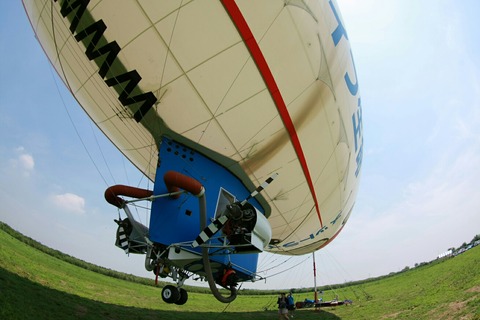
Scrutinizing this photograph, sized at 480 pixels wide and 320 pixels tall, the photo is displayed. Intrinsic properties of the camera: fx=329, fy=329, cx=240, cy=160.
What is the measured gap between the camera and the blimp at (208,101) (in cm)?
629

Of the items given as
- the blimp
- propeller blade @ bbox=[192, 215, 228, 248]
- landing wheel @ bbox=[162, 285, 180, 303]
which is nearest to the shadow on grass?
→ the blimp

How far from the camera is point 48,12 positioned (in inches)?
301

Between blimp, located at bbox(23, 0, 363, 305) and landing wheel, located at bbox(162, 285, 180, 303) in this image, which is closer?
blimp, located at bbox(23, 0, 363, 305)

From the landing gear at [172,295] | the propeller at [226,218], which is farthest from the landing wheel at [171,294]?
the propeller at [226,218]

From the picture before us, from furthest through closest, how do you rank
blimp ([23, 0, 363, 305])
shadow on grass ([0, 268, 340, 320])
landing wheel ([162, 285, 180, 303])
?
landing wheel ([162, 285, 180, 303]), shadow on grass ([0, 268, 340, 320]), blimp ([23, 0, 363, 305])

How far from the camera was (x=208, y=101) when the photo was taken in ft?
22.4

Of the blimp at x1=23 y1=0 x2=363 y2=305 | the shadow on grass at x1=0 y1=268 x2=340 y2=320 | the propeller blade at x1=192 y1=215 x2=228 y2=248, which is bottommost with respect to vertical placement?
the shadow on grass at x1=0 y1=268 x2=340 y2=320

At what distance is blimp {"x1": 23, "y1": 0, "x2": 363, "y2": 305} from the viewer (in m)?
6.29

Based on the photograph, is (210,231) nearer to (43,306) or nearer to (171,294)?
(171,294)

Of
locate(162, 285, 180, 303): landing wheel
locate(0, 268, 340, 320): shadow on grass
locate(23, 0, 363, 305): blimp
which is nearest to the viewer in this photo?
locate(23, 0, 363, 305): blimp

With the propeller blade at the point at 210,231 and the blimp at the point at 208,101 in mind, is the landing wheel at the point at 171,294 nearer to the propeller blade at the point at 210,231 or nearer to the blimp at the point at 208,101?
the blimp at the point at 208,101

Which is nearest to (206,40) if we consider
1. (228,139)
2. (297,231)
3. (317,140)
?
(228,139)

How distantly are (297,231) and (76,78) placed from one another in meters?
8.44

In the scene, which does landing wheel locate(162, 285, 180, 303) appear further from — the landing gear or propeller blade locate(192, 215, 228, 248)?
propeller blade locate(192, 215, 228, 248)
